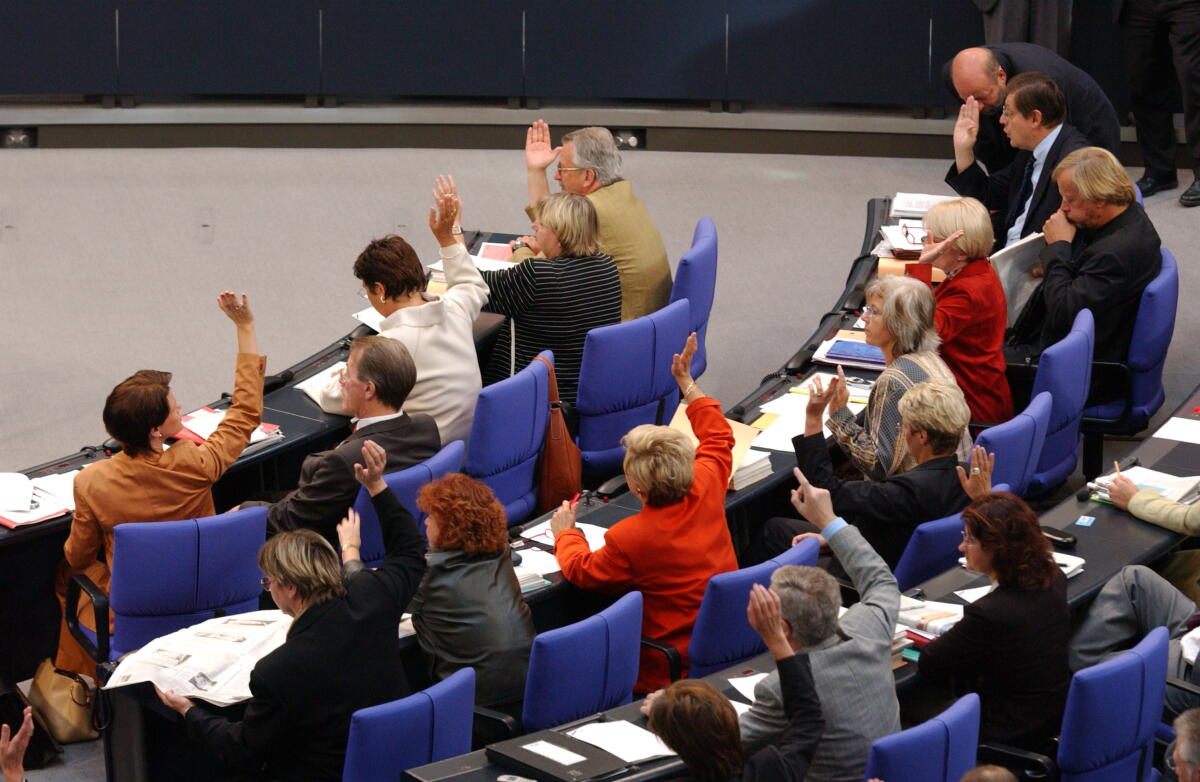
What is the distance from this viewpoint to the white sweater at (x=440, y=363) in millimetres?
5195

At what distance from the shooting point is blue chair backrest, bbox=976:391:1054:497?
4.72 m

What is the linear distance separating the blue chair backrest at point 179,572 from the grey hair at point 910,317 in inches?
82.6

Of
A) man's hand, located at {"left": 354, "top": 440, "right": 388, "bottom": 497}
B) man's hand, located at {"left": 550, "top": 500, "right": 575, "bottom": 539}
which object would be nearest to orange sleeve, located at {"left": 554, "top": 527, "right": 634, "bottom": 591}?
man's hand, located at {"left": 550, "top": 500, "right": 575, "bottom": 539}

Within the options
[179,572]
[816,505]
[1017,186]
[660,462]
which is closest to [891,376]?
[816,505]

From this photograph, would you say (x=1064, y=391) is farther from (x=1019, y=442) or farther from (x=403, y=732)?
(x=403, y=732)

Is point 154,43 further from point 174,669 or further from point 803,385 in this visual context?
point 174,669

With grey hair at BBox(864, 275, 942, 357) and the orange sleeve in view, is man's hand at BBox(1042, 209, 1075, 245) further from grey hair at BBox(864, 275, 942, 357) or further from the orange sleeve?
the orange sleeve

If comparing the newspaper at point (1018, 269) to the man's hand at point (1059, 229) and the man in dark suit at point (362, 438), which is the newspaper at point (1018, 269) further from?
the man in dark suit at point (362, 438)

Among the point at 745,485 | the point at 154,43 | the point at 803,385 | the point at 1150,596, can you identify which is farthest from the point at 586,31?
the point at 1150,596

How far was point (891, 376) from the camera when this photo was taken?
4.82 meters

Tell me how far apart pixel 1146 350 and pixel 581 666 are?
10.2 ft

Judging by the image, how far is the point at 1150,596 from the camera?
13.4 feet

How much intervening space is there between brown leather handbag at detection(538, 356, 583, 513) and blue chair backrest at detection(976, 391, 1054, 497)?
1.40 m

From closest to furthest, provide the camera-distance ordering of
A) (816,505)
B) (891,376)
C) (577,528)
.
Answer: (816,505) → (577,528) → (891,376)
